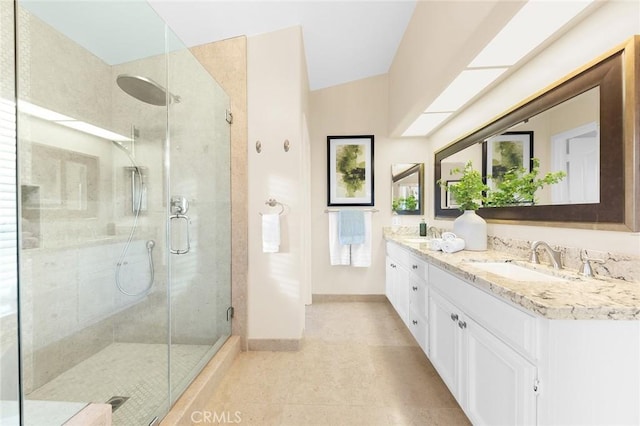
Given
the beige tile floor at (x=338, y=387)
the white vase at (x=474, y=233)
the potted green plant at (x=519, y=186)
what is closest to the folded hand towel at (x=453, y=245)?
the white vase at (x=474, y=233)

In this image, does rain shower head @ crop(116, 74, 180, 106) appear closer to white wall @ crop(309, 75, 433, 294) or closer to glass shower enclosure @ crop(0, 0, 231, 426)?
glass shower enclosure @ crop(0, 0, 231, 426)

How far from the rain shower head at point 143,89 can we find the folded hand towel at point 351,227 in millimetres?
2118

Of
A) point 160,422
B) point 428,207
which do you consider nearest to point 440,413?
point 160,422

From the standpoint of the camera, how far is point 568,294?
909 millimetres

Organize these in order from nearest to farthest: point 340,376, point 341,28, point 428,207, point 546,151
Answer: point 546,151 → point 340,376 → point 341,28 → point 428,207

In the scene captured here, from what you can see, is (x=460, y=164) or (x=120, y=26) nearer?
(x=120, y=26)

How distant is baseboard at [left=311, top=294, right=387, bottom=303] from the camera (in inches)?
132

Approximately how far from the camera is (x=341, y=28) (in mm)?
2373

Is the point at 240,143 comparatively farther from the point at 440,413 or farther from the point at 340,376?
the point at 440,413

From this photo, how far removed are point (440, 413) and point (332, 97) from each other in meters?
3.22

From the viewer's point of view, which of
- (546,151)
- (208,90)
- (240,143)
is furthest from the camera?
(240,143)

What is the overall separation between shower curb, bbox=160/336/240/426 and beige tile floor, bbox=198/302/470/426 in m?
0.05

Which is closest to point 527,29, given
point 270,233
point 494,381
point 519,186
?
point 519,186

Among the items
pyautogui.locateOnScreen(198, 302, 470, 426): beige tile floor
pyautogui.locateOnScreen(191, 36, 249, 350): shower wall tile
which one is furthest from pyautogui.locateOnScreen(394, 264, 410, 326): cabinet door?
pyautogui.locateOnScreen(191, 36, 249, 350): shower wall tile
